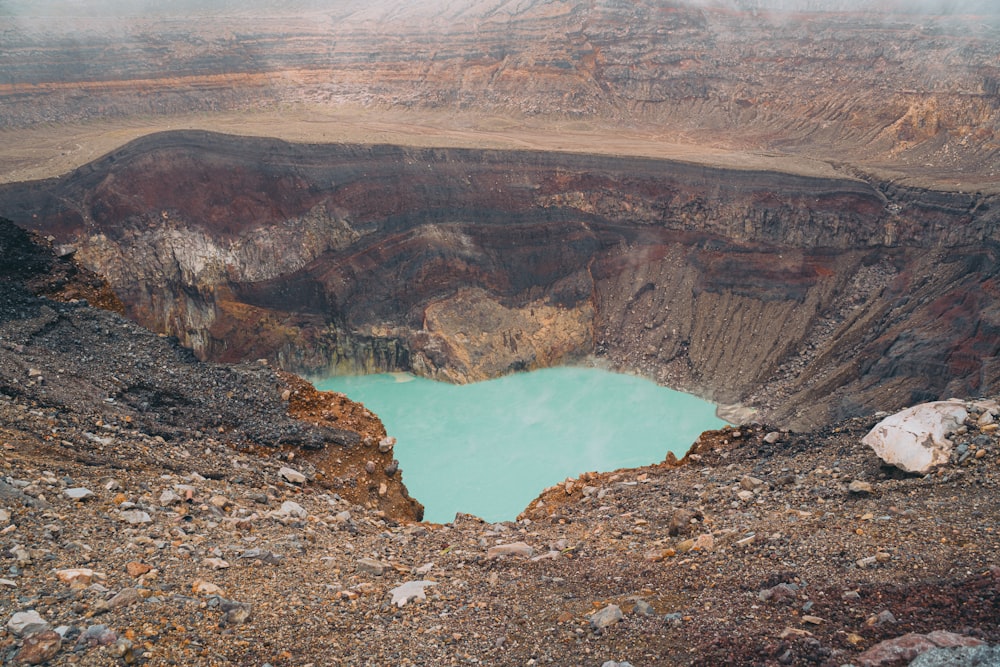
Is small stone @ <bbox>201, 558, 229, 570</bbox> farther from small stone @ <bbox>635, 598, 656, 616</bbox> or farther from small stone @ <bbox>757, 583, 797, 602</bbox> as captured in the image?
small stone @ <bbox>757, 583, 797, 602</bbox>

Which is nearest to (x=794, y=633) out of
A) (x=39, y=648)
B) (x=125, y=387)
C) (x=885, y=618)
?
(x=885, y=618)

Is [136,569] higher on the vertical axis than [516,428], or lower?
lower

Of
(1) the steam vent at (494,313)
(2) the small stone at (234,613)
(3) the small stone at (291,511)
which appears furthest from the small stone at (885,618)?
(3) the small stone at (291,511)

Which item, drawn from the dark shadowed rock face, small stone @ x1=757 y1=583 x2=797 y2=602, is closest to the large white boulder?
small stone @ x1=757 y1=583 x2=797 y2=602

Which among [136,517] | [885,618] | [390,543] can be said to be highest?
[390,543]

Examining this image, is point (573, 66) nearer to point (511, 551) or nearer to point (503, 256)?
point (503, 256)

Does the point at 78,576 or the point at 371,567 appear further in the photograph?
the point at 371,567
